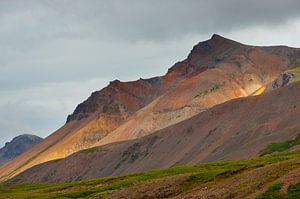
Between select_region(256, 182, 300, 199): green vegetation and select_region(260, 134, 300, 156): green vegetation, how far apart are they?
101 meters

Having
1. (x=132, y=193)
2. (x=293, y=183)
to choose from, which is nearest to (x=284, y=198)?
(x=293, y=183)

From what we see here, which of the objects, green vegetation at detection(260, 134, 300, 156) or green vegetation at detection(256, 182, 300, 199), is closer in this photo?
green vegetation at detection(256, 182, 300, 199)

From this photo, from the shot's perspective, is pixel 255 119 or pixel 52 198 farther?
pixel 255 119

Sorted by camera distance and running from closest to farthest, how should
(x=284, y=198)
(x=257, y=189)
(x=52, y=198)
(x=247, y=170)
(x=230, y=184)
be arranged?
(x=284, y=198) → (x=257, y=189) → (x=230, y=184) → (x=247, y=170) → (x=52, y=198)

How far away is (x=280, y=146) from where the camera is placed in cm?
14862

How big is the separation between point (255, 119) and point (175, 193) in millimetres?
144688

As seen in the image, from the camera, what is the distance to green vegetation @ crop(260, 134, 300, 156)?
476 feet

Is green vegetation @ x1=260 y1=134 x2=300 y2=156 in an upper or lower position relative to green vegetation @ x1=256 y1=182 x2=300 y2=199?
upper

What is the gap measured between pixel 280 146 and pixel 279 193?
4249 inches

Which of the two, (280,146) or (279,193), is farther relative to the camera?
(280,146)

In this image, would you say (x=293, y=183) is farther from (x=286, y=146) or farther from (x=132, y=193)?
(x=286, y=146)

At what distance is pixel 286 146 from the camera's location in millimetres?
147375

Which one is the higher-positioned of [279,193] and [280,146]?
[280,146]

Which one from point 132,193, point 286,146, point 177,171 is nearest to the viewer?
point 132,193
